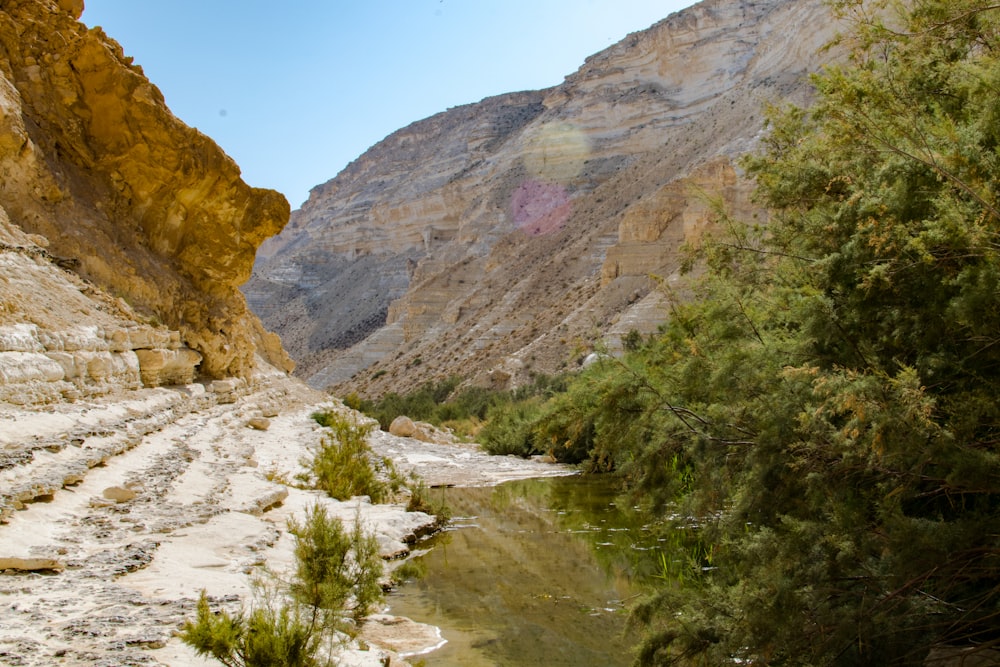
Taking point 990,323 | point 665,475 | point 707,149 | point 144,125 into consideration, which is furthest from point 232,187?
point 707,149

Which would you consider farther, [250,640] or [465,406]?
[465,406]

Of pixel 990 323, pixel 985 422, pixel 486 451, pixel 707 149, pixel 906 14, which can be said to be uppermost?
pixel 707 149

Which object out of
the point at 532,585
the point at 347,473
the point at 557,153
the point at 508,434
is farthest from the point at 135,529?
the point at 557,153

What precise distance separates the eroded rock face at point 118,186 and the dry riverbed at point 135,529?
4.12ft

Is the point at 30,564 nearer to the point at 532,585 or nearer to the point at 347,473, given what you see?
the point at 532,585

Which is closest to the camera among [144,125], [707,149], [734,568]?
[734,568]

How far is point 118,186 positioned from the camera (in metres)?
12.5

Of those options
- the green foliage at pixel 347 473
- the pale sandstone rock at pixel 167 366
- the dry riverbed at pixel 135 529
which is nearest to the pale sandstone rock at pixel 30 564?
the dry riverbed at pixel 135 529

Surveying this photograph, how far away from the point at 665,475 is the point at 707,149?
145 feet

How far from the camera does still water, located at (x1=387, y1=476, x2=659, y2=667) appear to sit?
17.9 feet

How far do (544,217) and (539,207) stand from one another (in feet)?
6.43

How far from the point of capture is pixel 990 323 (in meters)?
3.00

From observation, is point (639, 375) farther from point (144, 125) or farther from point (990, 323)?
point (144, 125)

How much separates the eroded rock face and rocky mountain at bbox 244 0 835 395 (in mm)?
11994
